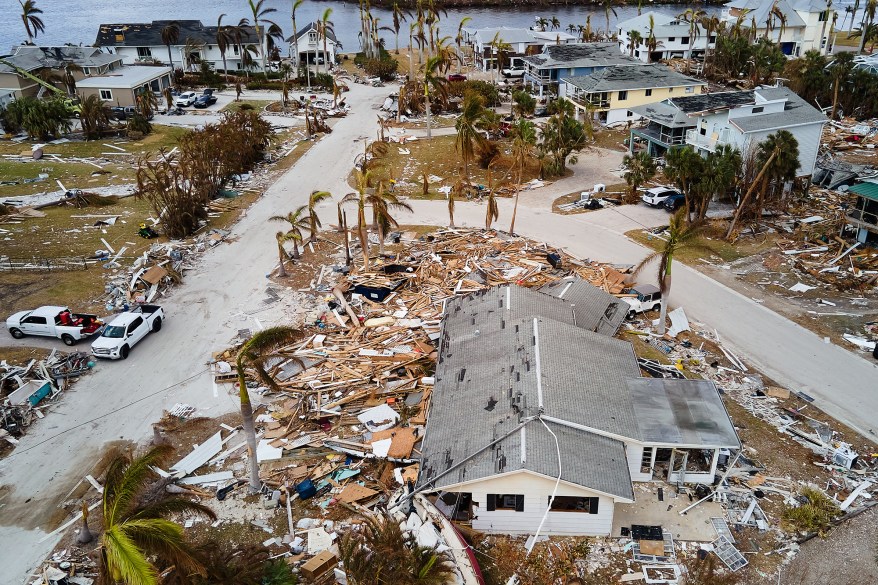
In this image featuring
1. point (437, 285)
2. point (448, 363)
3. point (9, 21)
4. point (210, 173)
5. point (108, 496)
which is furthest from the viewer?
point (9, 21)

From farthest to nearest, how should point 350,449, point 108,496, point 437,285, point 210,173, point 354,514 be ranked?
point 210,173 → point 437,285 → point 350,449 → point 354,514 → point 108,496

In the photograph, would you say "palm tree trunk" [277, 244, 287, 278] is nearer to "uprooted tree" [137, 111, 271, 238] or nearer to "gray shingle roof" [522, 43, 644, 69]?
"uprooted tree" [137, 111, 271, 238]

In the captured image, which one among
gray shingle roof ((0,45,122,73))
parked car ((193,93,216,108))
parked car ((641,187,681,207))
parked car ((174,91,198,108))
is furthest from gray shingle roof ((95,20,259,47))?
parked car ((641,187,681,207))

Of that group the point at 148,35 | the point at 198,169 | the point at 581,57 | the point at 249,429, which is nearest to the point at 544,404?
the point at 249,429

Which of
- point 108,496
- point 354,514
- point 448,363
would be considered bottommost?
point 354,514

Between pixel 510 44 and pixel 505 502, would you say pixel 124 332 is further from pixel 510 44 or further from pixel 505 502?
pixel 510 44

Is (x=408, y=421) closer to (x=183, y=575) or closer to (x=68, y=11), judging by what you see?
(x=183, y=575)

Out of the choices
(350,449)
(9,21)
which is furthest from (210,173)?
(9,21)
